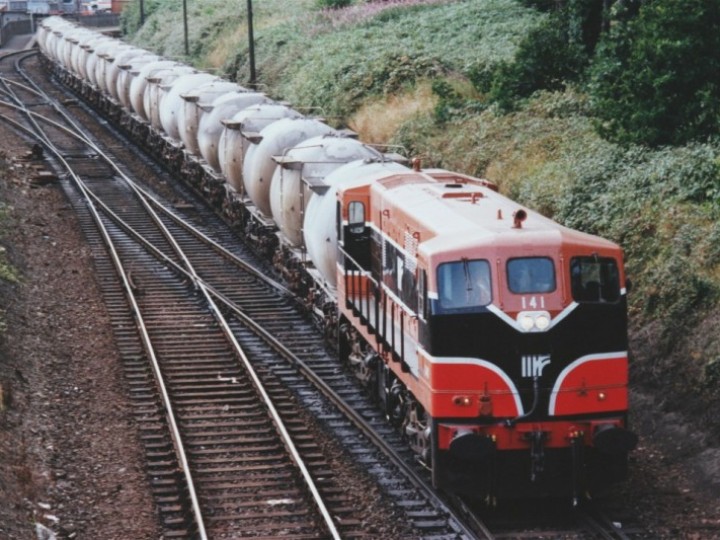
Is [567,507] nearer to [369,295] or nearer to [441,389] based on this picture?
[441,389]

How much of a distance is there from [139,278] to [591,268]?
15817 millimetres

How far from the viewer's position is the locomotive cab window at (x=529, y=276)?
566 inches

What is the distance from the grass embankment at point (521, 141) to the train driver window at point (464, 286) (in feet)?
15.0

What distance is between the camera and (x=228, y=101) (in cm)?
3375

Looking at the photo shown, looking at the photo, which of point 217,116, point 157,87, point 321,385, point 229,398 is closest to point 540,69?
point 217,116

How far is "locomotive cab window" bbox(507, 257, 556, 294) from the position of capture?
14.4 meters

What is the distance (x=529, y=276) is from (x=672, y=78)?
35.9 ft

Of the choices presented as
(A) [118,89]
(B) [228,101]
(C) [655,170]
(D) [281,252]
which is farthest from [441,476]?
(A) [118,89]

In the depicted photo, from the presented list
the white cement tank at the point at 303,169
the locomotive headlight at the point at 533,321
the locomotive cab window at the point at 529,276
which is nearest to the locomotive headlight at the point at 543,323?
the locomotive headlight at the point at 533,321

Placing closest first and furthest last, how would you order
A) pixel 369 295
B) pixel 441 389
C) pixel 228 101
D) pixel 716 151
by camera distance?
pixel 441 389
pixel 369 295
pixel 716 151
pixel 228 101

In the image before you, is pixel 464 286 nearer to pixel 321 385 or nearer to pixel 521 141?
pixel 321 385

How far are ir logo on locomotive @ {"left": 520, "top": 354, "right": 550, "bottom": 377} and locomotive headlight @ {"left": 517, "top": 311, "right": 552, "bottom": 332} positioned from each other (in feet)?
1.05

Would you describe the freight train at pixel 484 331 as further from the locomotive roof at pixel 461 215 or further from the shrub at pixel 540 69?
the shrub at pixel 540 69

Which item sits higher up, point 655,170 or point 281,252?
point 655,170
